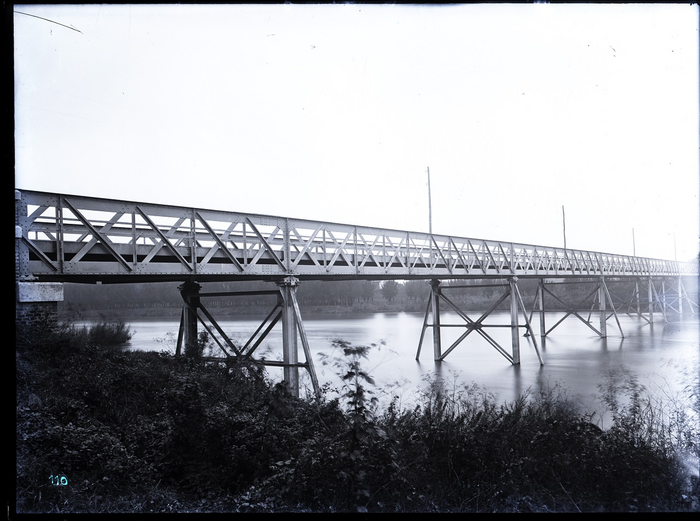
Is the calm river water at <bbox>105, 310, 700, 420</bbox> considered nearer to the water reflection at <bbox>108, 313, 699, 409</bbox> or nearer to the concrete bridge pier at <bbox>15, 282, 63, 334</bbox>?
the water reflection at <bbox>108, 313, 699, 409</bbox>

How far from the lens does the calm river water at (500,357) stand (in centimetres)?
1203

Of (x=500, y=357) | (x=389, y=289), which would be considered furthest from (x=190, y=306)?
(x=389, y=289)

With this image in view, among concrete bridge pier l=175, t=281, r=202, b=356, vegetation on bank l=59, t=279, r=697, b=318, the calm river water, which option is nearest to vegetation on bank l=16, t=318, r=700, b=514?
the calm river water

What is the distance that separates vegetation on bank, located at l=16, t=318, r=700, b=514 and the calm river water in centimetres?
140

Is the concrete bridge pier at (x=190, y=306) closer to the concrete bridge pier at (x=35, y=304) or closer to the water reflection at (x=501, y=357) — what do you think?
the water reflection at (x=501, y=357)

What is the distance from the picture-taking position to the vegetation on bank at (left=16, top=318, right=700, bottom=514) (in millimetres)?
5180

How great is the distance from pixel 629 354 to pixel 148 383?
65.7 feet

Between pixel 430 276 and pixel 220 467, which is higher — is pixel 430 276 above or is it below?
above

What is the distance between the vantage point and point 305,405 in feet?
23.8

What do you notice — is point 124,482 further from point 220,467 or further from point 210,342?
point 210,342

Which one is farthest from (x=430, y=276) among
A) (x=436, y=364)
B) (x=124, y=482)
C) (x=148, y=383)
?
(x=124, y=482)

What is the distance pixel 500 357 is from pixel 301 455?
1580 cm

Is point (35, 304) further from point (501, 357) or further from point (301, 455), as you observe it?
point (501, 357)

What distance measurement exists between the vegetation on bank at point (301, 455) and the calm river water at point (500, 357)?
1403 mm
